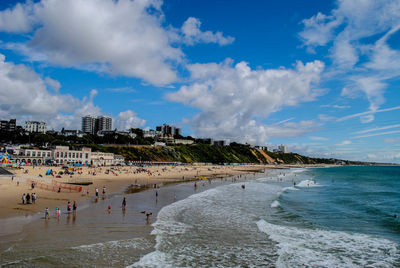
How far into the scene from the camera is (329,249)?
17.0 meters

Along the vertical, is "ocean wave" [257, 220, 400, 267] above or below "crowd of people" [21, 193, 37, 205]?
below

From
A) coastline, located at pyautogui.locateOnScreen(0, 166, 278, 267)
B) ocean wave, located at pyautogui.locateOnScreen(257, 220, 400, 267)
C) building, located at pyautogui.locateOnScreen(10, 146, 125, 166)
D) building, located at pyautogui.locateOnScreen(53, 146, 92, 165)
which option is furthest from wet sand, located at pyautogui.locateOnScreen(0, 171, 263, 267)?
building, located at pyautogui.locateOnScreen(53, 146, 92, 165)

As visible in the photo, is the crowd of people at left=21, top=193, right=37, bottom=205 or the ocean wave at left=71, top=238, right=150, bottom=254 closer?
the ocean wave at left=71, top=238, right=150, bottom=254

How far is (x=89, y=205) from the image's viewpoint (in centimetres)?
2608

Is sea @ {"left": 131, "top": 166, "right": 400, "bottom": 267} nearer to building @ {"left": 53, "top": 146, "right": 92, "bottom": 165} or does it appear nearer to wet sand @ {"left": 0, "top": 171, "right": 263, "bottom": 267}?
wet sand @ {"left": 0, "top": 171, "right": 263, "bottom": 267}

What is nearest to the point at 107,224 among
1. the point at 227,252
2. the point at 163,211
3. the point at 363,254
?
the point at 163,211

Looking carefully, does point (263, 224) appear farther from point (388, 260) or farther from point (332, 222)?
point (388, 260)

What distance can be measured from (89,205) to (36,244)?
11.7 metres

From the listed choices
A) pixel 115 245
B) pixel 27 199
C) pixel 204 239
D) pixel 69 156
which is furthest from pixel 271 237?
pixel 69 156

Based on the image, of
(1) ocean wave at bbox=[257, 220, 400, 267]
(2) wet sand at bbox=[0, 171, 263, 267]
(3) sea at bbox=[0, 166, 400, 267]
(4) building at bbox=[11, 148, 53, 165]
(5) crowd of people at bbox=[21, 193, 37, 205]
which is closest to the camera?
(2) wet sand at bbox=[0, 171, 263, 267]

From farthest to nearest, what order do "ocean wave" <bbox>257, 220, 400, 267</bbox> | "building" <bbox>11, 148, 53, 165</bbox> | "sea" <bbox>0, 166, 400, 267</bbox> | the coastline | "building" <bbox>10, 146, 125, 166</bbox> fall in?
"building" <bbox>10, 146, 125, 166</bbox> → "building" <bbox>11, 148, 53, 165</bbox> → "ocean wave" <bbox>257, 220, 400, 267</bbox> → the coastline → "sea" <bbox>0, 166, 400, 267</bbox>

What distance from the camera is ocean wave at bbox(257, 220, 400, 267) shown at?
1492 cm

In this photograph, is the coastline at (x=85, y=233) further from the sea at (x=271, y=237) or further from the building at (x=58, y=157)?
the building at (x=58, y=157)

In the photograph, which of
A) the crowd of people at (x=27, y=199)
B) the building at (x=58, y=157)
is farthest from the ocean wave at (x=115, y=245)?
the building at (x=58, y=157)
